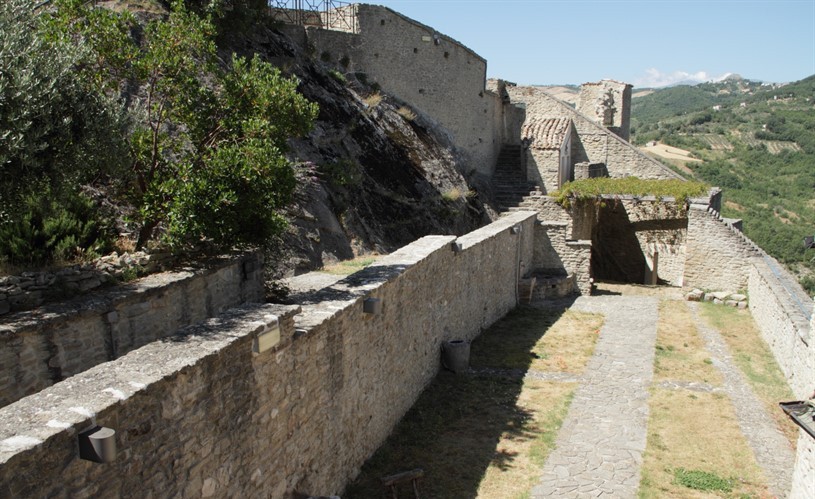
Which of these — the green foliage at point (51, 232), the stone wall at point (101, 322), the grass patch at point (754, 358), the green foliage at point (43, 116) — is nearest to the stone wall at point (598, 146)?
the grass patch at point (754, 358)

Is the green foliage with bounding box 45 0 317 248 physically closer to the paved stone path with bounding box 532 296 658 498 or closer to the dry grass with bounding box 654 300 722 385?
the paved stone path with bounding box 532 296 658 498

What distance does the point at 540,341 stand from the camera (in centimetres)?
1445

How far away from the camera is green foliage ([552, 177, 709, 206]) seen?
2033 cm

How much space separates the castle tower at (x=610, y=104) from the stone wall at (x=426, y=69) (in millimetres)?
6206

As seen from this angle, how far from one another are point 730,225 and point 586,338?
23.8ft

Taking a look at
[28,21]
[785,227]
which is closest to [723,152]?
[785,227]

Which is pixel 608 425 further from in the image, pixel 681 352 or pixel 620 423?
pixel 681 352

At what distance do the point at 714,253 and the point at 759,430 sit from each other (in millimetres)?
10053

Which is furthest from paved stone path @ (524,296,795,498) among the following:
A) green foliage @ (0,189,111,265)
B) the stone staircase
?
the stone staircase

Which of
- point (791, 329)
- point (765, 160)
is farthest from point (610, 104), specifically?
point (765, 160)

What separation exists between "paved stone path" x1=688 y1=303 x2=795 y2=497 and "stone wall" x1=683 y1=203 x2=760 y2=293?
5.68 metres

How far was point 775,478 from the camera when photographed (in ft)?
28.0

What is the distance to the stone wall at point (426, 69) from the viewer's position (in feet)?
62.1

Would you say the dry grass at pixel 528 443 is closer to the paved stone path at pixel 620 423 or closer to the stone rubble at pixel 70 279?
the paved stone path at pixel 620 423
